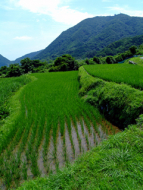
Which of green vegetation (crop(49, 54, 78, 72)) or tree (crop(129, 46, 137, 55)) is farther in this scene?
tree (crop(129, 46, 137, 55))

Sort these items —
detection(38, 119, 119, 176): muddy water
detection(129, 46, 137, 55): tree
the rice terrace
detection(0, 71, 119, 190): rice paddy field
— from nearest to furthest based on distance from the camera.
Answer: the rice terrace
detection(0, 71, 119, 190): rice paddy field
detection(38, 119, 119, 176): muddy water
detection(129, 46, 137, 55): tree

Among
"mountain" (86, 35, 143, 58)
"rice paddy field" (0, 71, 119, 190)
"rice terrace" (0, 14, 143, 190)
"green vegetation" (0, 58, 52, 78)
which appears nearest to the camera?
"rice terrace" (0, 14, 143, 190)

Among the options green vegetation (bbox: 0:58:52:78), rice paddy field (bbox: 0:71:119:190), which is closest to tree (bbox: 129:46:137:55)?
green vegetation (bbox: 0:58:52:78)

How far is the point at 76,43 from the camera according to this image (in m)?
198

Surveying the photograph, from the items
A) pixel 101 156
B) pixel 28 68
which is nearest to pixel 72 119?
pixel 101 156

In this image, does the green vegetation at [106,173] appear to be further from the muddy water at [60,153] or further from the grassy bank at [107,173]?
the muddy water at [60,153]

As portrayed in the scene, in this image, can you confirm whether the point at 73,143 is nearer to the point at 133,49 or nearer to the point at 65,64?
the point at 65,64

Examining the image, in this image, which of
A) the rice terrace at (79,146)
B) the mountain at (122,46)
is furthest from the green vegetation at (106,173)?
the mountain at (122,46)

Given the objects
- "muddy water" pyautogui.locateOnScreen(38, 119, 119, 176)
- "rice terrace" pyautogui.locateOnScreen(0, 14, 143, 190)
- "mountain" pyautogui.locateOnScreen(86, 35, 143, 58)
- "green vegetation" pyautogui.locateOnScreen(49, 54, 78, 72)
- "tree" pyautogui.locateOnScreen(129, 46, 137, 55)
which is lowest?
"muddy water" pyautogui.locateOnScreen(38, 119, 119, 176)

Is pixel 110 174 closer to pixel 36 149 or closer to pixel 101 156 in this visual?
pixel 101 156

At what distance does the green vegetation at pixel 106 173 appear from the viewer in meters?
1.88

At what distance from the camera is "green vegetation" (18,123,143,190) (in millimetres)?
1882

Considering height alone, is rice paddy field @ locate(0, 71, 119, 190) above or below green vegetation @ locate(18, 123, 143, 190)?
below

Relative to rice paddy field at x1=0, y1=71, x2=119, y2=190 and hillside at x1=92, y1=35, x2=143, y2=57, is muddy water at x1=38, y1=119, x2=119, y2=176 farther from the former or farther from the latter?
hillside at x1=92, y1=35, x2=143, y2=57
